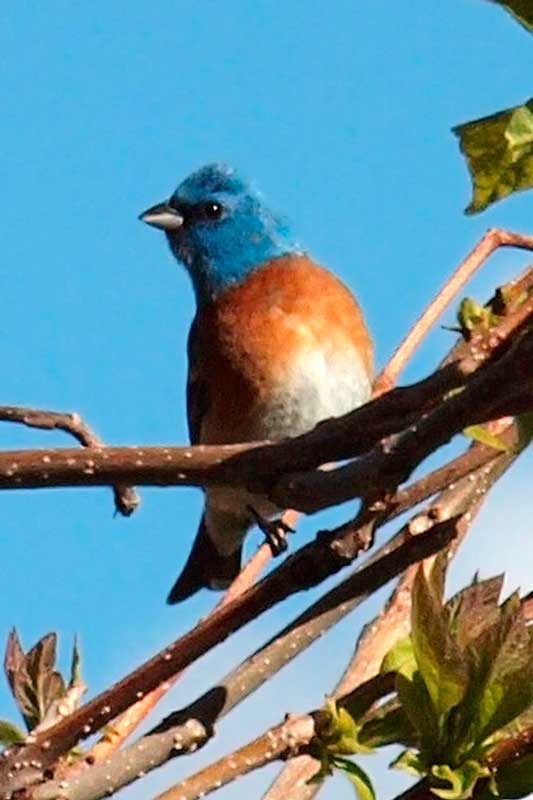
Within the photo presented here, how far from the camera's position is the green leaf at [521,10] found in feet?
5.12

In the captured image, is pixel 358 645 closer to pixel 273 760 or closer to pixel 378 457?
pixel 273 760

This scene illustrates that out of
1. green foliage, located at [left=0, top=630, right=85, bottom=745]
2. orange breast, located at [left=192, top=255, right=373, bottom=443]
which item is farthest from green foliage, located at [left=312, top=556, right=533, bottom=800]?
orange breast, located at [left=192, top=255, right=373, bottom=443]

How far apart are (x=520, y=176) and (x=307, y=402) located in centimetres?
359

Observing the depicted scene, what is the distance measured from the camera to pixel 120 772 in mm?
1605

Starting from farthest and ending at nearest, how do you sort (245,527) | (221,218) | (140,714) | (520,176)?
(221,218), (245,527), (140,714), (520,176)

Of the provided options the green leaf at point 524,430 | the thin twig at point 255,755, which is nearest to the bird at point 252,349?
the thin twig at point 255,755

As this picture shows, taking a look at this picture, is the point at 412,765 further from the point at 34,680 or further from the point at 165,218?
the point at 165,218

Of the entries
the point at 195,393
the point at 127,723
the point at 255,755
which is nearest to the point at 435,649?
the point at 255,755

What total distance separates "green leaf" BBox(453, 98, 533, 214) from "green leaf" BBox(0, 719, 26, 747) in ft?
2.55

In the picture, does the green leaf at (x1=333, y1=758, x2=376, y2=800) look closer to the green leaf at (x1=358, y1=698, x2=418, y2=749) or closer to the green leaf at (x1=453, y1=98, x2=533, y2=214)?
the green leaf at (x1=358, y1=698, x2=418, y2=749)

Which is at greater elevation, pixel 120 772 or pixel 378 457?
pixel 378 457

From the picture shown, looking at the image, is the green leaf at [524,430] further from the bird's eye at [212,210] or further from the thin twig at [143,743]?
the bird's eye at [212,210]

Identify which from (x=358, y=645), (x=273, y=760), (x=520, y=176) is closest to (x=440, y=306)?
(x=358, y=645)

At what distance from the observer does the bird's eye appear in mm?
6695
